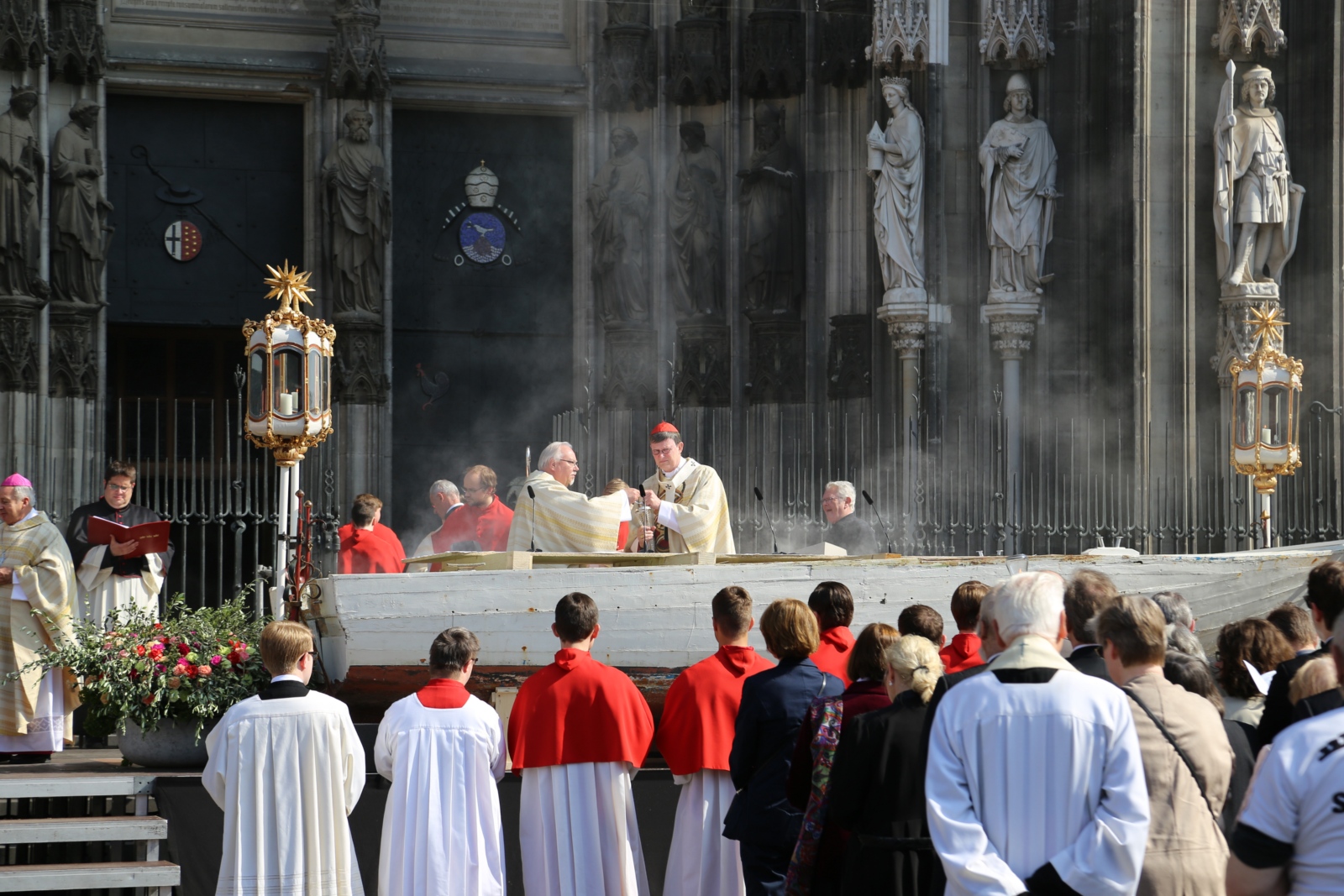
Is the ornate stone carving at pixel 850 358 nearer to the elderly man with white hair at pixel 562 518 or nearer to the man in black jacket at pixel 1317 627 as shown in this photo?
the elderly man with white hair at pixel 562 518

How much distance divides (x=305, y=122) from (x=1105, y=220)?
7323mm

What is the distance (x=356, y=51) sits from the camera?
639 inches

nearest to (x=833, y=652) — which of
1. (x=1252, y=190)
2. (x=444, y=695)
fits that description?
(x=444, y=695)

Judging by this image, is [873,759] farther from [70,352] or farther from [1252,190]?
[70,352]

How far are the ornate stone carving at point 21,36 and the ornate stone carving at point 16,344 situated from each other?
2.02m

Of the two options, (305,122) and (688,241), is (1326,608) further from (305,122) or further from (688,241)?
(305,122)

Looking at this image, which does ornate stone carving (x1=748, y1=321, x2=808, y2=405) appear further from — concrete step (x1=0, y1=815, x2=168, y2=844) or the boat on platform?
concrete step (x1=0, y1=815, x2=168, y2=844)

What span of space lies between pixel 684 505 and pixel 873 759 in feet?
18.5

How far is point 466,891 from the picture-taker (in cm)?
687

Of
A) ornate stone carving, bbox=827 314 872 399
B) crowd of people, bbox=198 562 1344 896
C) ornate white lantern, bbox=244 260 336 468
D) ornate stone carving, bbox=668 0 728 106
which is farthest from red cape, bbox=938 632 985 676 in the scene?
ornate stone carving, bbox=668 0 728 106

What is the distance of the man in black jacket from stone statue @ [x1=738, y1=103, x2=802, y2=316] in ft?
34.6

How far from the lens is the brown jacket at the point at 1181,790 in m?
4.49

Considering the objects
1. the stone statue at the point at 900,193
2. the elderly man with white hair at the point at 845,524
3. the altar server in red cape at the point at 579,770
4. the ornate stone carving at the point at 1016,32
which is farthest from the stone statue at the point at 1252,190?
the altar server in red cape at the point at 579,770

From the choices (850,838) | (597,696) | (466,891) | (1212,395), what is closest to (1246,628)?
(850,838)
